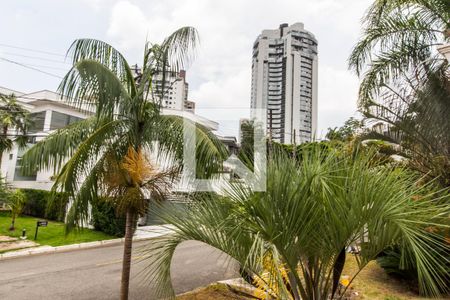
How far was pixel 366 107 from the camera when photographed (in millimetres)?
7863

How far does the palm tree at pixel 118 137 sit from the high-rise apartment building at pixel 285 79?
12.4m

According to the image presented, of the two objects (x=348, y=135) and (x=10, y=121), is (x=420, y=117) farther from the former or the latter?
(x=10, y=121)

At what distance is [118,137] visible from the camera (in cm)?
607

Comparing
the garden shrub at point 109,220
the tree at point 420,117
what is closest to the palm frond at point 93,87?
the tree at point 420,117

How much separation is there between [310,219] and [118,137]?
4215 millimetres

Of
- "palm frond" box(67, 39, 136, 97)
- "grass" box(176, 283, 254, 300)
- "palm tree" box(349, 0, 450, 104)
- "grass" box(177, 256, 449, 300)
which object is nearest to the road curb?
"grass" box(176, 283, 254, 300)

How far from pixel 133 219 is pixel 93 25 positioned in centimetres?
694

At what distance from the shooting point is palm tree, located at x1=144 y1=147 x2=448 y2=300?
9.57 feet

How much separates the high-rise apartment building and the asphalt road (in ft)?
33.7

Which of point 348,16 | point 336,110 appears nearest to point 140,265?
point 348,16

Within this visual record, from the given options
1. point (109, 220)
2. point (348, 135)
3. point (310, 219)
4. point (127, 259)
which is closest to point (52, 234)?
point (109, 220)

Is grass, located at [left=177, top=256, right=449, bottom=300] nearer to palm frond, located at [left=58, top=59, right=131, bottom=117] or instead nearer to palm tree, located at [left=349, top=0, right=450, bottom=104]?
palm frond, located at [left=58, top=59, right=131, bottom=117]

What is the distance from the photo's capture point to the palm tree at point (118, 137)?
214 inches

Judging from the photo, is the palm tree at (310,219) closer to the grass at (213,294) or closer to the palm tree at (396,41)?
the grass at (213,294)
